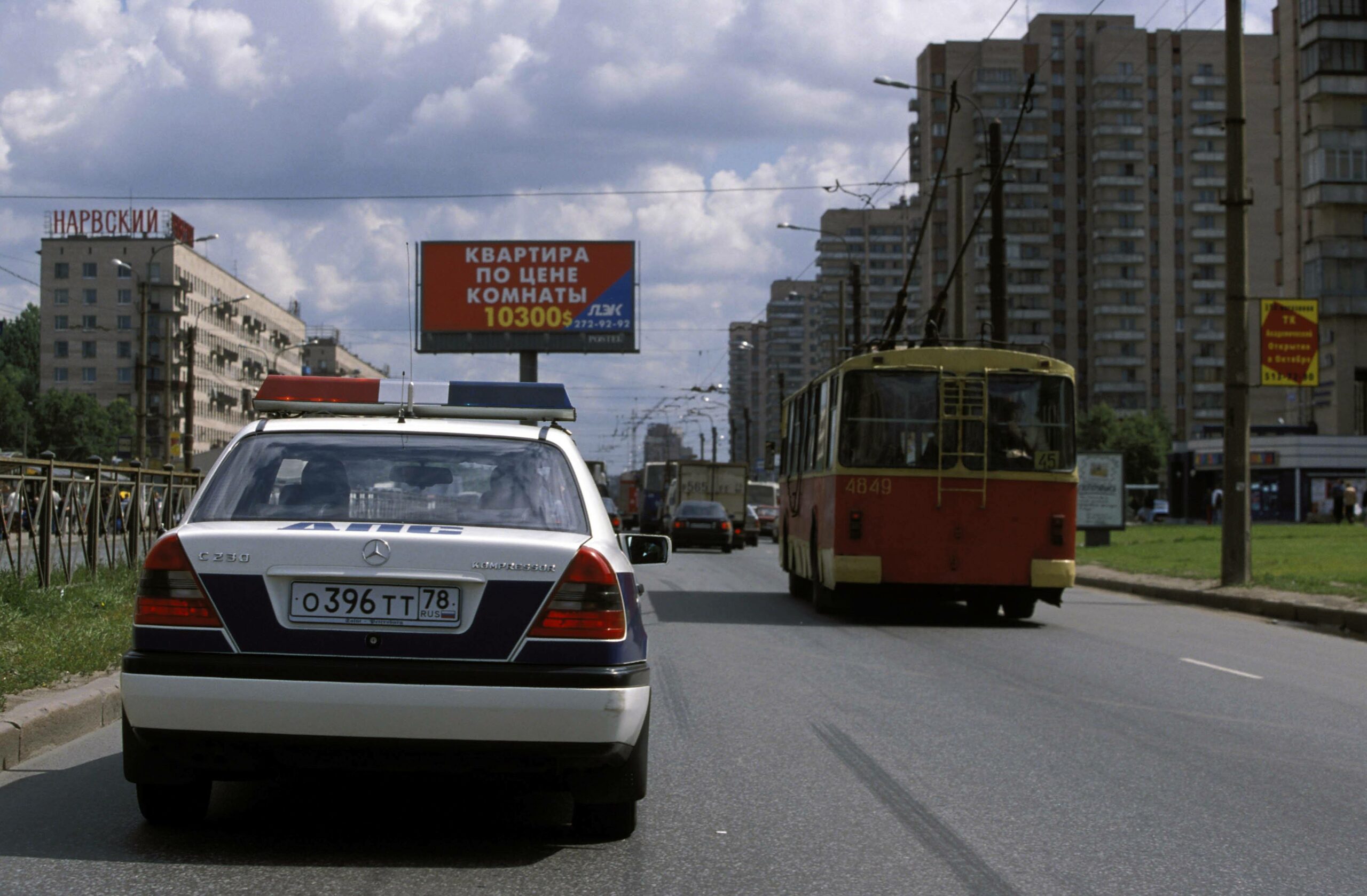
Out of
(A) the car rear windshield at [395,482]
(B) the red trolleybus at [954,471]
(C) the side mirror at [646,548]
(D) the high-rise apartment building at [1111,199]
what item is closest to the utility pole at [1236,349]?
(B) the red trolleybus at [954,471]

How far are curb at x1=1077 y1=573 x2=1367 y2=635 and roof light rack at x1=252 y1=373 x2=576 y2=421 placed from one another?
1259 cm

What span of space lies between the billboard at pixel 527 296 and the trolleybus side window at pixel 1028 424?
124 ft

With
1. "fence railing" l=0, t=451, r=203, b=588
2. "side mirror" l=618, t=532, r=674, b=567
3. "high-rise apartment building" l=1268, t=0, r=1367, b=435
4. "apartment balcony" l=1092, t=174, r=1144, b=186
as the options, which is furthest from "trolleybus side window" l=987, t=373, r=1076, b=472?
"apartment balcony" l=1092, t=174, r=1144, b=186

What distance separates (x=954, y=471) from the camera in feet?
54.4

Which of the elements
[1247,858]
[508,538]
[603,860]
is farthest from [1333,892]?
[508,538]

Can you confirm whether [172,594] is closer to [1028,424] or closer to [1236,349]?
[1028,424]

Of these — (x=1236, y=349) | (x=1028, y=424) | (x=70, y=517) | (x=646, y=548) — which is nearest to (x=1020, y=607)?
(x=1028, y=424)

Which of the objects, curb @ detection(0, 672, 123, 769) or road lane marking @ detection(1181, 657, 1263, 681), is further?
road lane marking @ detection(1181, 657, 1263, 681)

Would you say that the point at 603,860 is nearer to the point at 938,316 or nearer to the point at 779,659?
the point at 779,659

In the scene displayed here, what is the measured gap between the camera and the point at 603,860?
17.9ft

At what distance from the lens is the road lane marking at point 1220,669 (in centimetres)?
1195

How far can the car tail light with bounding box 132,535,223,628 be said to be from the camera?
205 inches

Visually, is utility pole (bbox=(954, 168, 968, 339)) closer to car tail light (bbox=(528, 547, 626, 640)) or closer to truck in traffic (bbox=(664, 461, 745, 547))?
truck in traffic (bbox=(664, 461, 745, 547))

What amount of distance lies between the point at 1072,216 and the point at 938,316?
347ft
